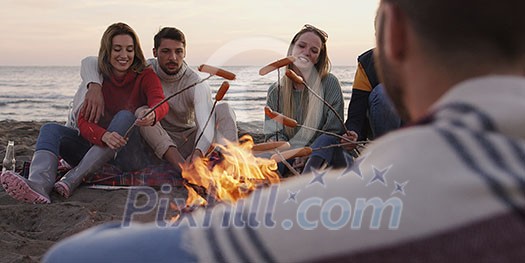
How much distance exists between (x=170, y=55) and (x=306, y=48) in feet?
3.37

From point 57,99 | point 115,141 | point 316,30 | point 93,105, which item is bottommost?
point 57,99

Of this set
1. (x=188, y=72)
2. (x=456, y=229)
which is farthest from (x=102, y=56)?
(x=456, y=229)

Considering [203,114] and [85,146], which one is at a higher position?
[203,114]

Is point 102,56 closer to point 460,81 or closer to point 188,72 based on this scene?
point 188,72

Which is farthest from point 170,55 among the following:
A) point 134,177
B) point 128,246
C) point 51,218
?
point 128,246

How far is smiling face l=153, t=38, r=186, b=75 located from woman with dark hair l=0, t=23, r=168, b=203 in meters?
0.14

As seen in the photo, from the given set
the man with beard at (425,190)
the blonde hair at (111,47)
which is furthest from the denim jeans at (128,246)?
the blonde hair at (111,47)

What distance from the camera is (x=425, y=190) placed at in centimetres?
63

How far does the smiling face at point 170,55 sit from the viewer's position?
4449 millimetres

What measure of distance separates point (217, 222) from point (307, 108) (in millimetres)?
3745

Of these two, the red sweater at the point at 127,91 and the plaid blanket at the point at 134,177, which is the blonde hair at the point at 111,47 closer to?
the red sweater at the point at 127,91

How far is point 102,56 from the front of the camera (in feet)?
→ 14.4

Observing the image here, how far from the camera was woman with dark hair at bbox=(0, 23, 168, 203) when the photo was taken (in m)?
4.04

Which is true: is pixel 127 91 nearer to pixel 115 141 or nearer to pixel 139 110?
pixel 139 110
